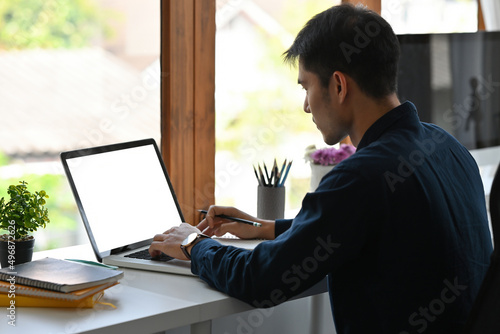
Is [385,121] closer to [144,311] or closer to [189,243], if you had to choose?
[189,243]

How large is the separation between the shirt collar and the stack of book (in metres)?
0.60

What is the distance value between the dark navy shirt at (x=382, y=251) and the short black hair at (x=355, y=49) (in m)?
0.15

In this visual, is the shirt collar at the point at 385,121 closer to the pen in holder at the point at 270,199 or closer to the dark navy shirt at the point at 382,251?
the dark navy shirt at the point at 382,251

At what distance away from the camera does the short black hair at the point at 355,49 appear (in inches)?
56.5

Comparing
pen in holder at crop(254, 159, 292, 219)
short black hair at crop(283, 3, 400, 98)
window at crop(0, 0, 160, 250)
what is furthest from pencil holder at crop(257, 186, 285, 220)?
short black hair at crop(283, 3, 400, 98)

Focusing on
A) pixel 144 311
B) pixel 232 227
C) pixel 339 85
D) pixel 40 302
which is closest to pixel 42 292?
pixel 40 302

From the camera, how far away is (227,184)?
7.71 feet

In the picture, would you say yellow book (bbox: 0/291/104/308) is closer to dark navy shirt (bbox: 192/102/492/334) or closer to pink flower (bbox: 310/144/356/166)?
dark navy shirt (bbox: 192/102/492/334)

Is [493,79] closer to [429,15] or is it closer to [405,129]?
[429,15]

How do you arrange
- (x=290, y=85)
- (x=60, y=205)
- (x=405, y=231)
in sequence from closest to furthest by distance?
1. (x=405, y=231)
2. (x=60, y=205)
3. (x=290, y=85)

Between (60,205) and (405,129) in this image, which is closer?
(405,129)

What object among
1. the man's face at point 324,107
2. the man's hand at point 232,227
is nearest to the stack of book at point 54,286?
the man's hand at point 232,227

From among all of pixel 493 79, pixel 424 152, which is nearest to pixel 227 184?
pixel 424 152

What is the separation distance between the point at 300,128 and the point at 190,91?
1.90ft
